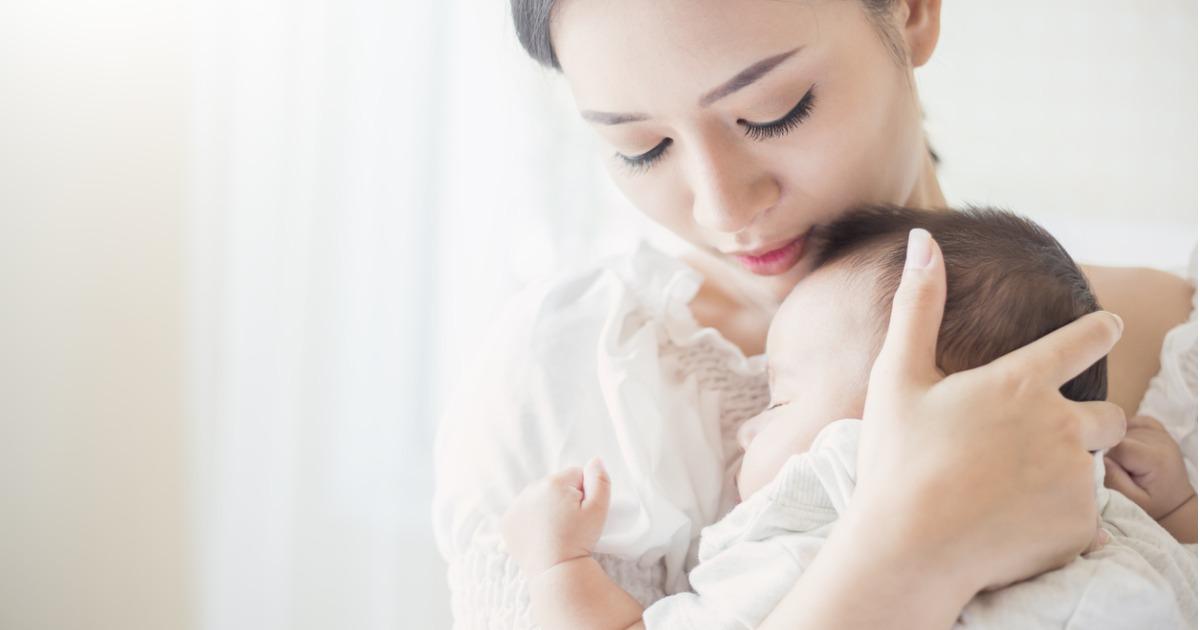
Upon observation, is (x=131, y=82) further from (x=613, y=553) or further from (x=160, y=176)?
(x=613, y=553)

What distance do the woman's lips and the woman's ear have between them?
26 centimetres

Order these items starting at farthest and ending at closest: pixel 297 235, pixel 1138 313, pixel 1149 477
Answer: pixel 297 235 → pixel 1138 313 → pixel 1149 477

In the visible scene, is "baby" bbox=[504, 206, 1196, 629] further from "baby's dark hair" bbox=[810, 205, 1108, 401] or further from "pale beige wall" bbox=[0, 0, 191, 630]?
"pale beige wall" bbox=[0, 0, 191, 630]

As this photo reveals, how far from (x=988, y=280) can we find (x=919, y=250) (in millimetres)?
120

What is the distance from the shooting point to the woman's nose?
1063 millimetres

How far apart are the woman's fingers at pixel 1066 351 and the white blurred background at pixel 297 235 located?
41.6 inches

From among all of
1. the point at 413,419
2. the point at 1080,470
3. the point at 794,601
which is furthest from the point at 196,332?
the point at 1080,470

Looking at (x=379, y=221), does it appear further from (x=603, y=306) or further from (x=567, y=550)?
(x=567, y=550)

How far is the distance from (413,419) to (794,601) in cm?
116

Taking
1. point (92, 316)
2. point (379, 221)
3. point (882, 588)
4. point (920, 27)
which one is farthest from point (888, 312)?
point (92, 316)

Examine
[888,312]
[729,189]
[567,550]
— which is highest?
[729,189]

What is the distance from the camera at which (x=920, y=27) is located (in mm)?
1204

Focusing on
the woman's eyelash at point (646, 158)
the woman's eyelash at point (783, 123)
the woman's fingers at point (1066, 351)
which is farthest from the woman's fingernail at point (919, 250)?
the woman's eyelash at point (646, 158)

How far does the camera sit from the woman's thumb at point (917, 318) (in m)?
0.85
